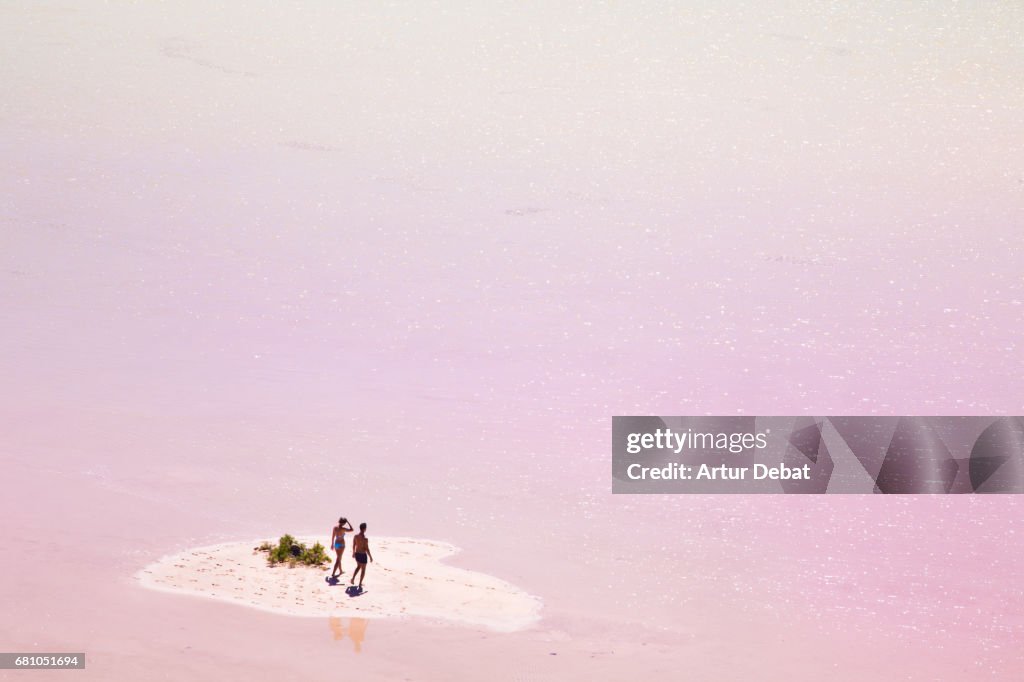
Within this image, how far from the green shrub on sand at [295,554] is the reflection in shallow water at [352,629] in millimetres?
2876

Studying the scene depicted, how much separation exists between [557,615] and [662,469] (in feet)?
13.5

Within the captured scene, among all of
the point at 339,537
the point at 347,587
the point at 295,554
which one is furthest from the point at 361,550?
the point at 295,554

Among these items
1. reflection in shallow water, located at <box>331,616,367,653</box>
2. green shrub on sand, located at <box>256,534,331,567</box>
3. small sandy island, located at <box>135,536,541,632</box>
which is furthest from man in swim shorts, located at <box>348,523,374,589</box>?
reflection in shallow water, located at <box>331,616,367,653</box>

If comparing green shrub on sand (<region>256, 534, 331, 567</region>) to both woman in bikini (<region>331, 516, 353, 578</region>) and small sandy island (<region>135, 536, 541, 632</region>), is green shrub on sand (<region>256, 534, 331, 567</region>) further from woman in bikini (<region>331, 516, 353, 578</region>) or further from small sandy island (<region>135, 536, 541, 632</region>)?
woman in bikini (<region>331, 516, 353, 578</region>)

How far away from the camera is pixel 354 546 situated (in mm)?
29234

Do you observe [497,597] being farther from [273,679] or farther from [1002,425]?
[1002,425]

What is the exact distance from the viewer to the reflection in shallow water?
26.9 metres

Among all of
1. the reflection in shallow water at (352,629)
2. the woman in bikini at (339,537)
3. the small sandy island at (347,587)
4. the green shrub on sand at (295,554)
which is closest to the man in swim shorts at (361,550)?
the woman in bikini at (339,537)

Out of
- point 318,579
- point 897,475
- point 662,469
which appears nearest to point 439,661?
point 318,579

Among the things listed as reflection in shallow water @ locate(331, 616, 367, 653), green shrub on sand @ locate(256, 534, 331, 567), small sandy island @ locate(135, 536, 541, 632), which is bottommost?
reflection in shallow water @ locate(331, 616, 367, 653)

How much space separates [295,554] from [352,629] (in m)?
3.94

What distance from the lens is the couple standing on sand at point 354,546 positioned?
95.6 feet

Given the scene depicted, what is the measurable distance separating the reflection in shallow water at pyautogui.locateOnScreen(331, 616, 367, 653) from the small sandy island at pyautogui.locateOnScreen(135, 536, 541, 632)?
0.38 metres

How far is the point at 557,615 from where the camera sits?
29.1m
